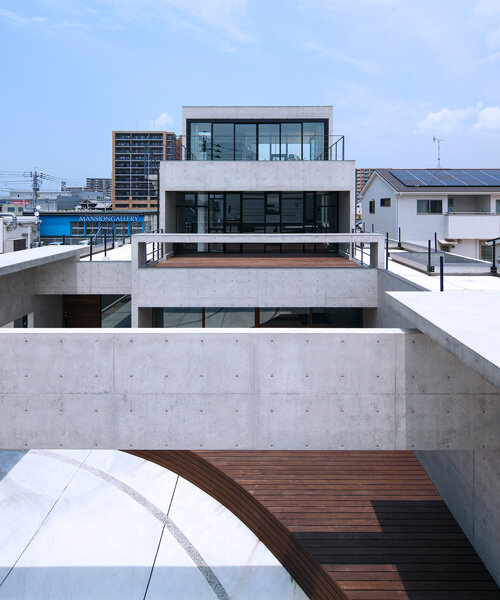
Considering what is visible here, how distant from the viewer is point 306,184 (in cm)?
2353

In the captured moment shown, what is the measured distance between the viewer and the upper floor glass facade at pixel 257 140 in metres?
24.7

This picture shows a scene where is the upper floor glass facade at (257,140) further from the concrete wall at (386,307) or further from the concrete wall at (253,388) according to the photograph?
the concrete wall at (253,388)

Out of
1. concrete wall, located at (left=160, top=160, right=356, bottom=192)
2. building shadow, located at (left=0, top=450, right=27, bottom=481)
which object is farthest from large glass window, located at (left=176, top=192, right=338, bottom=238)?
building shadow, located at (left=0, top=450, right=27, bottom=481)

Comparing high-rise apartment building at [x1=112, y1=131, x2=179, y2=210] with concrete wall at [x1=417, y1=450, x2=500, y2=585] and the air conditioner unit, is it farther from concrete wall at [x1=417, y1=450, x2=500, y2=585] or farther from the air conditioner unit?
concrete wall at [x1=417, y1=450, x2=500, y2=585]

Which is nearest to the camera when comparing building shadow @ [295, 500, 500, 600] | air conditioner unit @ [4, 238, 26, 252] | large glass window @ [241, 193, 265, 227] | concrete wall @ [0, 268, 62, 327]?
building shadow @ [295, 500, 500, 600]

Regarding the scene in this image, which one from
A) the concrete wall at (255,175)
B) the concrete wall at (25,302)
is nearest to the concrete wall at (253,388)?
the concrete wall at (25,302)

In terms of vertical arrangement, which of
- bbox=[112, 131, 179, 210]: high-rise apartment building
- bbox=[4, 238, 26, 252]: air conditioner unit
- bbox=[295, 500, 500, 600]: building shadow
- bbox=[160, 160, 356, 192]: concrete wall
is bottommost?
bbox=[295, 500, 500, 600]: building shadow

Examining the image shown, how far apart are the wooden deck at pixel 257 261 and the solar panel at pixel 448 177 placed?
1684cm

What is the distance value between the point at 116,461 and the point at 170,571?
662 cm

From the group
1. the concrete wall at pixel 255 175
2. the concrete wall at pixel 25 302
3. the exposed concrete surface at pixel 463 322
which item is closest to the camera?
the exposed concrete surface at pixel 463 322

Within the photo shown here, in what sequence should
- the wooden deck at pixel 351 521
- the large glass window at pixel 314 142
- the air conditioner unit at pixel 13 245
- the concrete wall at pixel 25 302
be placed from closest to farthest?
1. the wooden deck at pixel 351 521
2. the concrete wall at pixel 25 302
3. the large glass window at pixel 314 142
4. the air conditioner unit at pixel 13 245

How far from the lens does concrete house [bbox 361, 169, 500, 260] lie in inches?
1368

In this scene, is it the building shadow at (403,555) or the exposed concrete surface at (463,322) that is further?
the building shadow at (403,555)

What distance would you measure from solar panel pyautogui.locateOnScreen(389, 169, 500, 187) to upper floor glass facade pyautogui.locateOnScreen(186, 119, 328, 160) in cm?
1404
